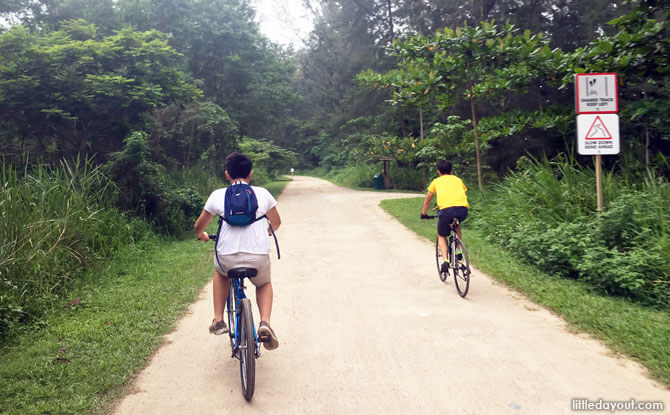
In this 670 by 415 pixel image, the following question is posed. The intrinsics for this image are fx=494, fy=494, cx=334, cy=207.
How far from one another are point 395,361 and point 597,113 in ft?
17.9

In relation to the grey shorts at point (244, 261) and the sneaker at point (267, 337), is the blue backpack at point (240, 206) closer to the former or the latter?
the grey shorts at point (244, 261)

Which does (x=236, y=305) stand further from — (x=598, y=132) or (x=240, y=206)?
(x=598, y=132)

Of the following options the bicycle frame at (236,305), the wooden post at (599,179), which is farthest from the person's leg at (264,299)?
the wooden post at (599,179)

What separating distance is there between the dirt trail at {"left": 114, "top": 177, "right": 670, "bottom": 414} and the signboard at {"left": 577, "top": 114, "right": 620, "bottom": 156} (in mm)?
Result: 2632

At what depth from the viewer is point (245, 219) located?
400 centimetres

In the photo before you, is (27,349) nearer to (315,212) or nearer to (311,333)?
(311,333)

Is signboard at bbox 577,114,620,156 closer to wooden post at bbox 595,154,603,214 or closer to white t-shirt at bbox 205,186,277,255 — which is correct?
wooden post at bbox 595,154,603,214

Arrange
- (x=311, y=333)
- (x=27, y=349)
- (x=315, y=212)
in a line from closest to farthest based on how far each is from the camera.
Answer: (x=27, y=349), (x=311, y=333), (x=315, y=212)

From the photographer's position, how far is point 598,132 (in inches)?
297

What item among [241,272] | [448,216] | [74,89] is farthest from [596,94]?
[74,89]

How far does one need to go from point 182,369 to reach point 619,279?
532 cm

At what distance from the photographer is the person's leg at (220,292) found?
4359 millimetres

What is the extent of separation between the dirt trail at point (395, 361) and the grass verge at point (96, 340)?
229 millimetres

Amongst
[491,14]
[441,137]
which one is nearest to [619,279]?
[441,137]
